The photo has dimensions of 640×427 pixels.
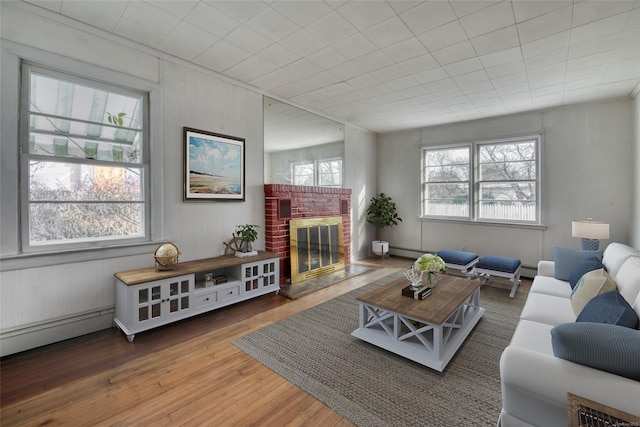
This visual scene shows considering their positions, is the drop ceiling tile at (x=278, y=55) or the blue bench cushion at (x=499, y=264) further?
the blue bench cushion at (x=499, y=264)

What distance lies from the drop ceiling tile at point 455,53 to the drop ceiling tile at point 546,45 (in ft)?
1.60

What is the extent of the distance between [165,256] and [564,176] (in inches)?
227

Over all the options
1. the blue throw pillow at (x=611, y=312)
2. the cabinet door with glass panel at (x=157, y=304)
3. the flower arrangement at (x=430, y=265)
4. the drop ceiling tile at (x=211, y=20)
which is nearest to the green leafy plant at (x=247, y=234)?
the cabinet door with glass panel at (x=157, y=304)

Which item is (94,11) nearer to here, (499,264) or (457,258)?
(457,258)

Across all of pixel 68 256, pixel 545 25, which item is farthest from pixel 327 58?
pixel 68 256

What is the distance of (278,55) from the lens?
2990 millimetres

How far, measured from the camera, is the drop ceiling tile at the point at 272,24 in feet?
7.64

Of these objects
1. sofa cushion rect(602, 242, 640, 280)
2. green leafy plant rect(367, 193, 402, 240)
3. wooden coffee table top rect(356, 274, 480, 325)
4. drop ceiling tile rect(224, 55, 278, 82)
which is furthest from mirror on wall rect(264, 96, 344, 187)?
sofa cushion rect(602, 242, 640, 280)

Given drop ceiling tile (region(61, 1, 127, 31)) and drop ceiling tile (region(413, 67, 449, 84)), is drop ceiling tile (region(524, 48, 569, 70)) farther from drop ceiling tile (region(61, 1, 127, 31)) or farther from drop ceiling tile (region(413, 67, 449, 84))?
drop ceiling tile (region(61, 1, 127, 31))

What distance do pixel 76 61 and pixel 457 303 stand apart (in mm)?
3960

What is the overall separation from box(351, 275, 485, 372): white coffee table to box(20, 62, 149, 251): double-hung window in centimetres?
250

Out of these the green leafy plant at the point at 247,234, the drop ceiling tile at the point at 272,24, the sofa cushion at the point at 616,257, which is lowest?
the sofa cushion at the point at 616,257

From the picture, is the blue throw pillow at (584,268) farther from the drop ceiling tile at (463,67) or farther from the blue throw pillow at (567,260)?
the drop ceiling tile at (463,67)

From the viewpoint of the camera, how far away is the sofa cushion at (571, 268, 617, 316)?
6.61 feet
